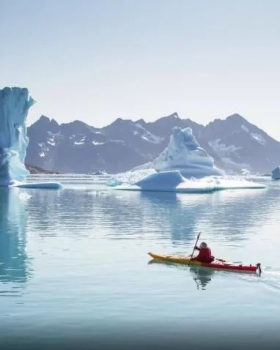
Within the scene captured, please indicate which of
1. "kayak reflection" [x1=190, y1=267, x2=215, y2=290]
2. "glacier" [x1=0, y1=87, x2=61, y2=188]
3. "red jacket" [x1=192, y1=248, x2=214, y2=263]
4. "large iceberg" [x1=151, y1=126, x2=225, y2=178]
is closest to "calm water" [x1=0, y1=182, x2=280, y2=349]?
"kayak reflection" [x1=190, y1=267, x2=215, y2=290]

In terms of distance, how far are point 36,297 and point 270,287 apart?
7768 mm

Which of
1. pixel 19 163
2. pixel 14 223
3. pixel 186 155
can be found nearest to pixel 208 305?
pixel 14 223

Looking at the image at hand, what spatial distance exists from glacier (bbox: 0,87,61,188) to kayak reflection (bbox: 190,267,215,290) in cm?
6769

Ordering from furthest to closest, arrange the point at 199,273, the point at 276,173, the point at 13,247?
the point at 276,173
the point at 13,247
the point at 199,273

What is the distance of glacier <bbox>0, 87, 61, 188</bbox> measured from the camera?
288ft

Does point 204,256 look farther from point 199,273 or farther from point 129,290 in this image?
point 129,290

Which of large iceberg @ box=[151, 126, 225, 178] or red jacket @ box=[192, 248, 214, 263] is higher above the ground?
large iceberg @ box=[151, 126, 225, 178]

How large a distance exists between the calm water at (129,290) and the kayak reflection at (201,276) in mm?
36

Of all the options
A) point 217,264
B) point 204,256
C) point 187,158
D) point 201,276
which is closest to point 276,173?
point 187,158

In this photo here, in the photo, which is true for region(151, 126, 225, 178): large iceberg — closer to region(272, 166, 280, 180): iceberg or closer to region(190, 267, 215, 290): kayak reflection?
region(272, 166, 280, 180): iceberg

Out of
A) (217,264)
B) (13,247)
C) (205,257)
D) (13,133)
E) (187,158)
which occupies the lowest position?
(13,247)

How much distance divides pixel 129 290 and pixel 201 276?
3735mm

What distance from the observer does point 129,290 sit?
60.6 ft

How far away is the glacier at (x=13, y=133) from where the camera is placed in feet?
288
